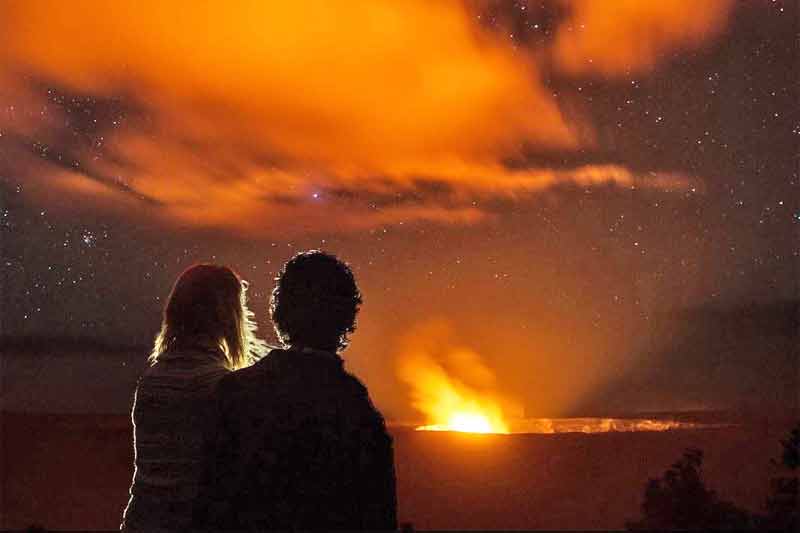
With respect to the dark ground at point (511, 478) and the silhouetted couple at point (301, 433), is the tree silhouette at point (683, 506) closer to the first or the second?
the dark ground at point (511, 478)

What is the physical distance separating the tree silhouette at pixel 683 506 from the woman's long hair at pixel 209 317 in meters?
10.8

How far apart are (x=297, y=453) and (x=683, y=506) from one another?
41.8 ft

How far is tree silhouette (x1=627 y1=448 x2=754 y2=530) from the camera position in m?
12.4

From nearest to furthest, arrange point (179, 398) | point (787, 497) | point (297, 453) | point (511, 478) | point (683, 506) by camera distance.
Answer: point (297, 453) → point (179, 398) → point (787, 497) → point (683, 506) → point (511, 478)

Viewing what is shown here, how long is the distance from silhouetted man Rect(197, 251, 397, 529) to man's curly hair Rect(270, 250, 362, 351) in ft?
0.28

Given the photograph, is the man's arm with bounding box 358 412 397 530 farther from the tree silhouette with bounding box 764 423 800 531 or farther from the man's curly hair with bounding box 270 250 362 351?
the tree silhouette with bounding box 764 423 800 531

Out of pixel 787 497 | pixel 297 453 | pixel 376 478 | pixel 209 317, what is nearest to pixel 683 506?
pixel 787 497

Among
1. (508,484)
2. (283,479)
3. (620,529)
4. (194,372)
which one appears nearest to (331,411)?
(283,479)

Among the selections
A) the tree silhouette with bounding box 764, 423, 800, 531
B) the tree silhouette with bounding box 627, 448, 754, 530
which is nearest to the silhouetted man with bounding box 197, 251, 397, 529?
the tree silhouette with bounding box 764, 423, 800, 531

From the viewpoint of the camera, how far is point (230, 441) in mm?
2428

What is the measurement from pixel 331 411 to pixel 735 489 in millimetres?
23927

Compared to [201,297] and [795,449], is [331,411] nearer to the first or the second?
[201,297]

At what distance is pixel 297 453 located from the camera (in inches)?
95.5

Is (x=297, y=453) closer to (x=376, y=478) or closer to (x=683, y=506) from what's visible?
(x=376, y=478)
